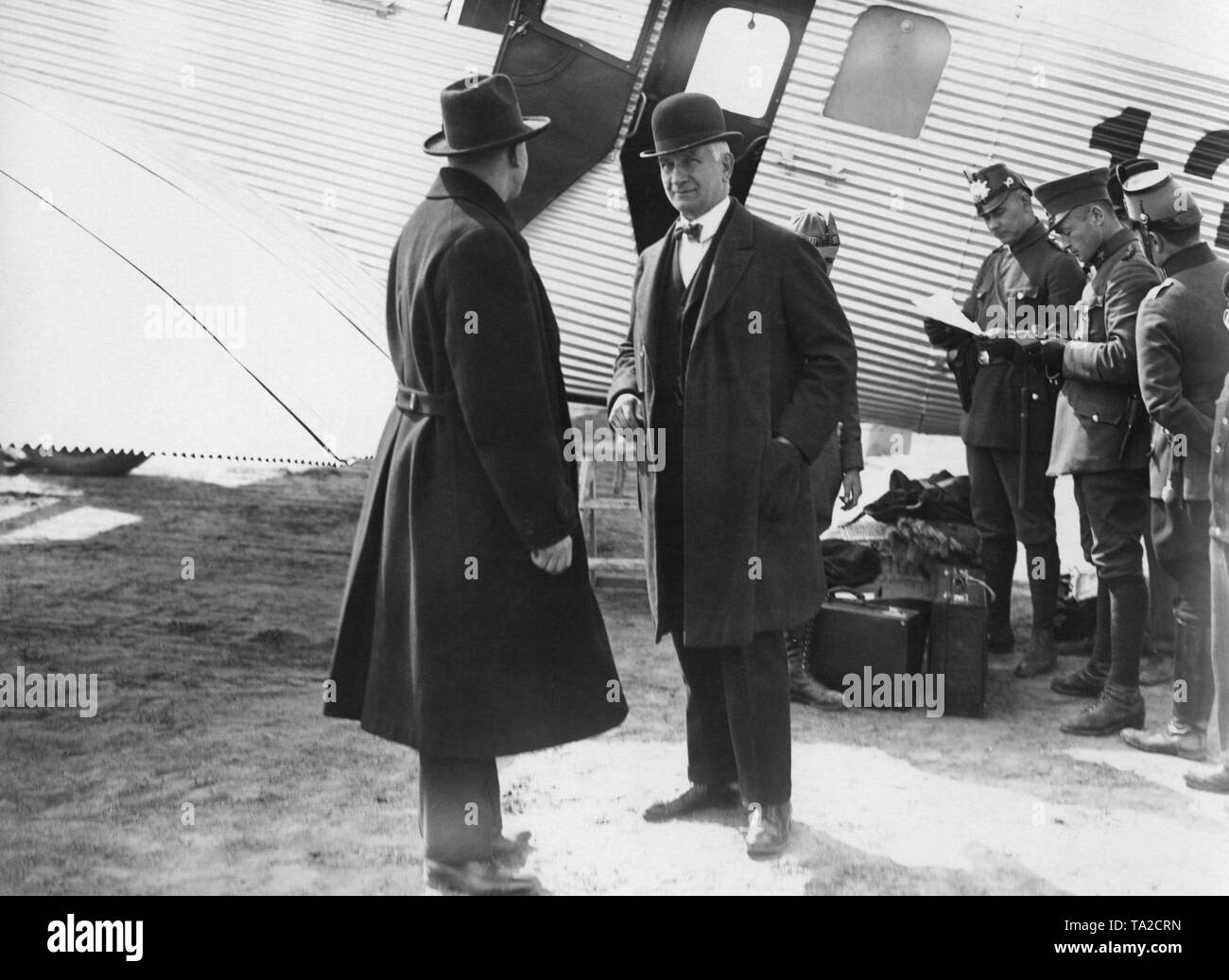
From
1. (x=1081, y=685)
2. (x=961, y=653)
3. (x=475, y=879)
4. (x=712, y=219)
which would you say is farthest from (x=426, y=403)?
(x=1081, y=685)

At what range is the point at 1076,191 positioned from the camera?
14.0ft

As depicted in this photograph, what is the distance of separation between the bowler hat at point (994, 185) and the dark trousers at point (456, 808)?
306 centimetres

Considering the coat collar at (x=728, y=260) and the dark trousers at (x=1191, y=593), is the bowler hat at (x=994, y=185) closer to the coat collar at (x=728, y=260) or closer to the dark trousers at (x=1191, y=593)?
the dark trousers at (x=1191, y=593)

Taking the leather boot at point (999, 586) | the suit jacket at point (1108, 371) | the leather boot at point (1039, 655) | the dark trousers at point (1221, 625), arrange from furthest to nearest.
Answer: the leather boot at point (999, 586) → the leather boot at point (1039, 655) → the suit jacket at point (1108, 371) → the dark trousers at point (1221, 625)

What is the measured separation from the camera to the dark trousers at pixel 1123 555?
4246 mm

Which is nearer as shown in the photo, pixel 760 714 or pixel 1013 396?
pixel 760 714

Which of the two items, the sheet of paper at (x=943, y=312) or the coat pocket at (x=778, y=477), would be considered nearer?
the coat pocket at (x=778, y=477)

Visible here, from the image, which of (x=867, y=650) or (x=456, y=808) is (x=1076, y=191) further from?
(x=456, y=808)

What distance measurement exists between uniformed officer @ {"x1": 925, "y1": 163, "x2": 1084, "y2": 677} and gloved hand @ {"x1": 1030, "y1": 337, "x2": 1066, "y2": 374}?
143mm

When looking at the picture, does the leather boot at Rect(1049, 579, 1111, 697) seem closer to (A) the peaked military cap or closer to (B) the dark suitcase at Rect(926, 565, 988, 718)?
(B) the dark suitcase at Rect(926, 565, 988, 718)

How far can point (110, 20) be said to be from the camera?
179 inches

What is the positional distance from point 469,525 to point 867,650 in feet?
6.93

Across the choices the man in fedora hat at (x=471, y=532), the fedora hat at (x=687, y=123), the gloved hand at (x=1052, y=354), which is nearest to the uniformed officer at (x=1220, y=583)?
the gloved hand at (x=1052, y=354)
